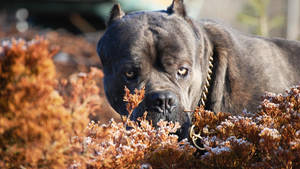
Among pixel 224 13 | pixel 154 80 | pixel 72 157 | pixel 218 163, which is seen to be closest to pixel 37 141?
pixel 72 157

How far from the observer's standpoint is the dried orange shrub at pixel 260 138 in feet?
5.90

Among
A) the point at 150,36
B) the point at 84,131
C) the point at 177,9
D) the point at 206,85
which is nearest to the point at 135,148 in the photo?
the point at 84,131

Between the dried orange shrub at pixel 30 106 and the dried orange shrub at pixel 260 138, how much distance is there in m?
0.86

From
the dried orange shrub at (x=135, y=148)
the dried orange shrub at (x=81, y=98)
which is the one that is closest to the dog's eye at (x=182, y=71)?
the dried orange shrub at (x=135, y=148)

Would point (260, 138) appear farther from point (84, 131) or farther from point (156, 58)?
point (156, 58)

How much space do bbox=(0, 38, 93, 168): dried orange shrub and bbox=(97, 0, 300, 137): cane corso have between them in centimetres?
160

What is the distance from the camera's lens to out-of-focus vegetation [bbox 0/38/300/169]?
139 cm

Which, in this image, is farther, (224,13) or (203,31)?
(224,13)

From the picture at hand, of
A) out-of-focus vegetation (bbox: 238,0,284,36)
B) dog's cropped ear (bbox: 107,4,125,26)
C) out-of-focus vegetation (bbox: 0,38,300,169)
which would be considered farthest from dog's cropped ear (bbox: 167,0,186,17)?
out-of-focus vegetation (bbox: 238,0,284,36)

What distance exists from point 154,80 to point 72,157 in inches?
74.6

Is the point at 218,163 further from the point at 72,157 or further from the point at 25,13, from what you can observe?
the point at 25,13

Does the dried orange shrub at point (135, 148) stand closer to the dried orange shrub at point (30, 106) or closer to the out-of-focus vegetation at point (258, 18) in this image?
the dried orange shrub at point (30, 106)

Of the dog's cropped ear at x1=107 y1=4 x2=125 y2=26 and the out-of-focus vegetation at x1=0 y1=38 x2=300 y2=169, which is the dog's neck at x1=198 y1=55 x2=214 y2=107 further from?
the out-of-focus vegetation at x1=0 y1=38 x2=300 y2=169

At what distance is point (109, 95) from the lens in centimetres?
386
